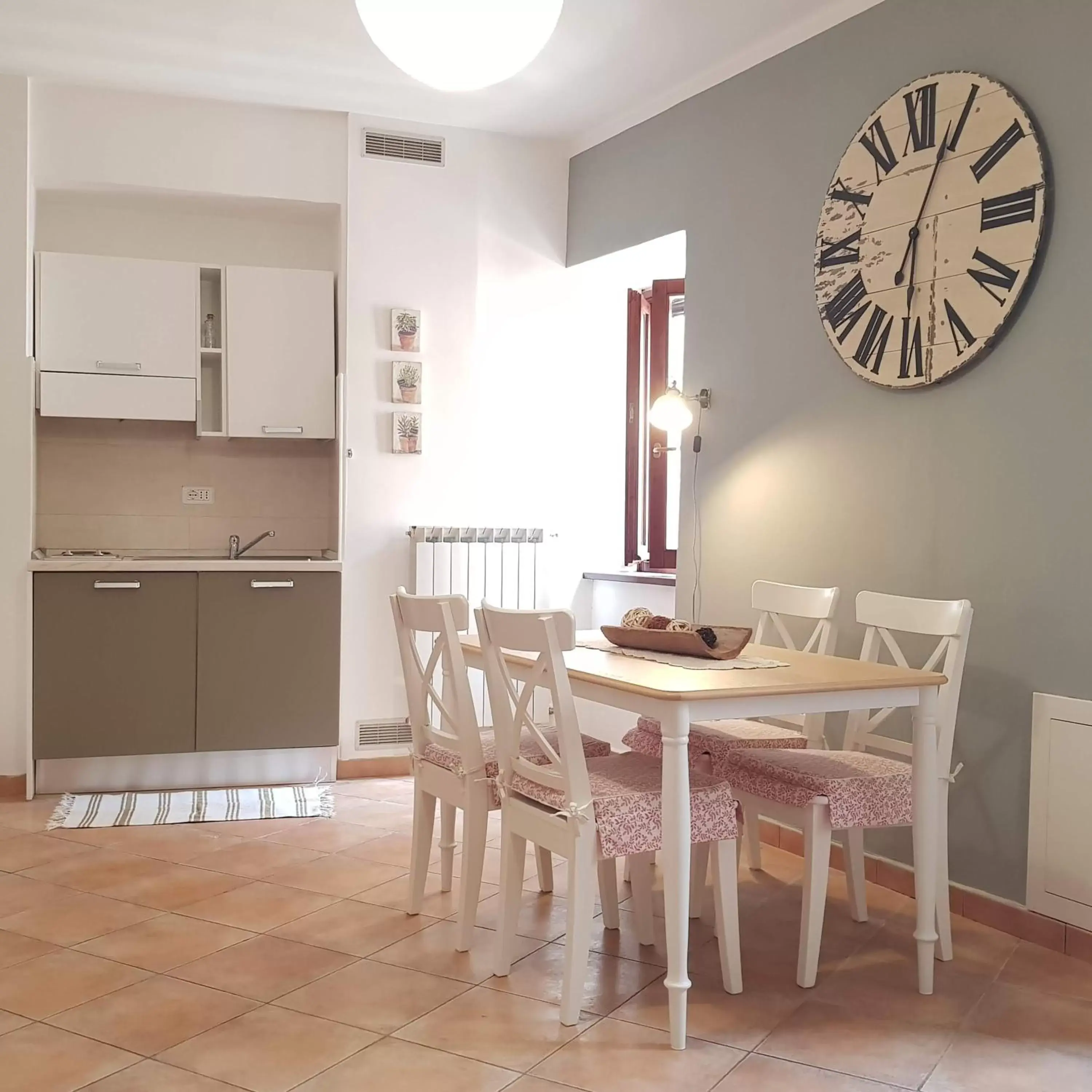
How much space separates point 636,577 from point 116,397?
224cm

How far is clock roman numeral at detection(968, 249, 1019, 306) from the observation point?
293cm

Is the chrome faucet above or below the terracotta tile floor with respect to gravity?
above

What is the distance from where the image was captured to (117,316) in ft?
14.5

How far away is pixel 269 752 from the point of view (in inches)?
177

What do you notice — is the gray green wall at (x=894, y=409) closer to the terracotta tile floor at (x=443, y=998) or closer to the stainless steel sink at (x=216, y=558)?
the terracotta tile floor at (x=443, y=998)

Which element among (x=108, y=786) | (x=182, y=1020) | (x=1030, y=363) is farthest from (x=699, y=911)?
(x=108, y=786)

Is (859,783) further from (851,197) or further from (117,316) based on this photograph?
(117,316)

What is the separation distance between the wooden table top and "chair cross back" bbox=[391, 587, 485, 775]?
0.46 ft

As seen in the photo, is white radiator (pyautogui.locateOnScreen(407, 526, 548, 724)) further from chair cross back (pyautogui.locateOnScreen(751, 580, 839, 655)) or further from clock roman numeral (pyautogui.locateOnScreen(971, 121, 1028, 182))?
clock roman numeral (pyautogui.locateOnScreen(971, 121, 1028, 182))

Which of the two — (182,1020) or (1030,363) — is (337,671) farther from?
(1030,363)

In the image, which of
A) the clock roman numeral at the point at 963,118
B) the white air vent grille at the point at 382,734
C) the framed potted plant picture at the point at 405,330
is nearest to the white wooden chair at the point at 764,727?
the clock roman numeral at the point at 963,118

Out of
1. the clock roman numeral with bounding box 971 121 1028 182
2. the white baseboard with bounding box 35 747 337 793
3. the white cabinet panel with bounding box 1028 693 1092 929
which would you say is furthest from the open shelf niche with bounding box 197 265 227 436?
the white cabinet panel with bounding box 1028 693 1092 929

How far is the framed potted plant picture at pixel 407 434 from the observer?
469cm

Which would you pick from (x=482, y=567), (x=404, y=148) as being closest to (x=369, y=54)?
(x=404, y=148)
